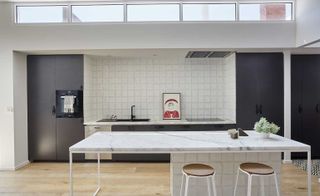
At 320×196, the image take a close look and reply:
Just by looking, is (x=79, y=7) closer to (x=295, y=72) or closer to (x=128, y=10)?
(x=128, y=10)

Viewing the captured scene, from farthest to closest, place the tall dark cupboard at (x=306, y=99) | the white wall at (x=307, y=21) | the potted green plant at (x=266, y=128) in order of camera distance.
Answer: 1. the tall dark cupboard at (x=306, y=99)
2. the white wall at (x=307, y=21)
3. the potted green plant at (x=266, y=128)

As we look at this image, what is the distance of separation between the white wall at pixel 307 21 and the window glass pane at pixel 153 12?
2061mm

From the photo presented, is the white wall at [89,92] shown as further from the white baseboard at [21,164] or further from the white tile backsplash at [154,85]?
the white baseboard at [21,164]

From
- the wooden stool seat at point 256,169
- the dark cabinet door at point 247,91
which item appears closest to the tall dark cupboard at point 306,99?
the dark cabinet door at point 247,91

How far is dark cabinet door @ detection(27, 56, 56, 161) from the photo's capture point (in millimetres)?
4969

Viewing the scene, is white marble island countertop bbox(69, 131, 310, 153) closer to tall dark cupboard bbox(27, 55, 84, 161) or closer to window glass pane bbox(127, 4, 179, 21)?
tall dark cupboard bbox(27, 55, 84, 161)

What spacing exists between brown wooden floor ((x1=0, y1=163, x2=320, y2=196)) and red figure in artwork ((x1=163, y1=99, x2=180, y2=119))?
1051mm

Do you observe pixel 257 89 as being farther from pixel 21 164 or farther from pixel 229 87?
pixel 21 164

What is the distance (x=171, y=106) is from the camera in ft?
17.8

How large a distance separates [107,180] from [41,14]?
3151 mm

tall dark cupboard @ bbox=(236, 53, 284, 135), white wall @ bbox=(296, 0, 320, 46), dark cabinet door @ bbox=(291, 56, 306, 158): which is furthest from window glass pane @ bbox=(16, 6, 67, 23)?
dark cabinet door @ bbox=(291, 56, 306, 158)

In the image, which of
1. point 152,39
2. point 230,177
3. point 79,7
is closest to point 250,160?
point 230,177

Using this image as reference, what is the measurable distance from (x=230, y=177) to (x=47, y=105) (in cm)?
373

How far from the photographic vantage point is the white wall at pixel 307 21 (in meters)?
3.70
